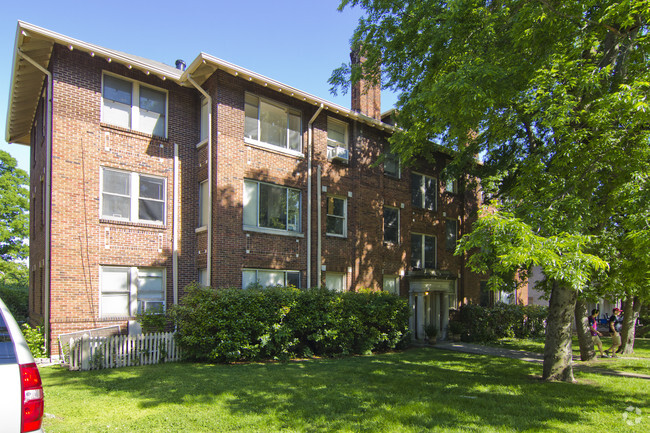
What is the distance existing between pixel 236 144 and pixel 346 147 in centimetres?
521

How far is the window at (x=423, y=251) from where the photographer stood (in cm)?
2019

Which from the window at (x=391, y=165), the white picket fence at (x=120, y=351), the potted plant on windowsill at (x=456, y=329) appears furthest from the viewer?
the potted plant on windowsill at (x=456, y=329)

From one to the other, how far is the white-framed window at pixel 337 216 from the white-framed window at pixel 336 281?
1573 mm

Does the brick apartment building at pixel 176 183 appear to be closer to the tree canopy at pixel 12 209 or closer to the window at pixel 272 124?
the window at pixel 272 124

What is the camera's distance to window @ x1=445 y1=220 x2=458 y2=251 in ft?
71.6

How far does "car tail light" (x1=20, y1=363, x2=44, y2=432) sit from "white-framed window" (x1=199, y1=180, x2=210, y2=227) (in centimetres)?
1111

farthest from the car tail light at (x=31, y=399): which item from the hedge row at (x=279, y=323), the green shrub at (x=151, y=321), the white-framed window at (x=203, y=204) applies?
the white-framed window at (x=203, y=204)

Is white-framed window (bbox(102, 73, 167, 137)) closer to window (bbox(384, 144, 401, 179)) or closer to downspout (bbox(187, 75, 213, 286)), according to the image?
downspout (bbox(187, 75, 213, 286))

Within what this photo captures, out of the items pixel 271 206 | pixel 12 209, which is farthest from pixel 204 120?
pixel 12 209

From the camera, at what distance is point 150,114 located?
14289 mm

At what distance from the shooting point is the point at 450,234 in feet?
72.7

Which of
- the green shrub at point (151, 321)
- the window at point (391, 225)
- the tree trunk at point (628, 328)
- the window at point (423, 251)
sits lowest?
the tree trunk at point (628, 328)

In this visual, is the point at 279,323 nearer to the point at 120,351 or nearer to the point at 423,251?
the point at 120,351

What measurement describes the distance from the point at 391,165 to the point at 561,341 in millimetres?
11367
